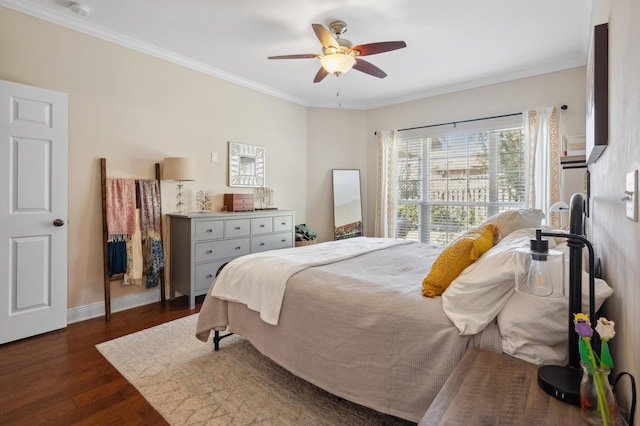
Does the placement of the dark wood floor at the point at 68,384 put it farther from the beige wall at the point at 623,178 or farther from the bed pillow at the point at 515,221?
the bed pillow at the point at 515,221

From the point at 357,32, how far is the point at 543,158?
2646 millimetres

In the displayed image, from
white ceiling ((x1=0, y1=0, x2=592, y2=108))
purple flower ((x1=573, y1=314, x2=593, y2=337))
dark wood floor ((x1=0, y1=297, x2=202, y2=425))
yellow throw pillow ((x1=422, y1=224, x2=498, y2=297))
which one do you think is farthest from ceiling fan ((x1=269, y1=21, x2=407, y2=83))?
dark wood floor ((x1=0, y1=297, x2=202, y2=425))

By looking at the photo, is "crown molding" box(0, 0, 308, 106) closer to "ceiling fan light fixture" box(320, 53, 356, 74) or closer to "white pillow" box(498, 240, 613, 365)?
"ceiling fan light fixture" box(320, 53, 356, 74)

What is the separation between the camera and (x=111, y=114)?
327 cm

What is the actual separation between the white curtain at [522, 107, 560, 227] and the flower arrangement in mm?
3431

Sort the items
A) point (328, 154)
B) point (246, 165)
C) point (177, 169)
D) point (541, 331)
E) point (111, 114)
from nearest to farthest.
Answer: point (541, 331)
point (111, 114)
point (177, 169)
point (246, 165)
point (328, 154)

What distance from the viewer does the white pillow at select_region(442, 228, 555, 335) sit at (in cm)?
134

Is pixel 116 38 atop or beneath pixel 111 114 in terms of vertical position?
atop

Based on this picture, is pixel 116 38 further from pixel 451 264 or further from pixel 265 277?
pixel 451 264

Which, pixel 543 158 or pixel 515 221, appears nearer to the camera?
pixel 515 221

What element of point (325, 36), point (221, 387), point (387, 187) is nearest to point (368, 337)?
point (221, 387)

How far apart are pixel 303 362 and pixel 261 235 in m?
2.46

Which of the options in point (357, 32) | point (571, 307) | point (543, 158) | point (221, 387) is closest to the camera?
point (571, 307)

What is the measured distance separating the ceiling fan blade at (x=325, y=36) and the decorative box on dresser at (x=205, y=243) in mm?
2082
